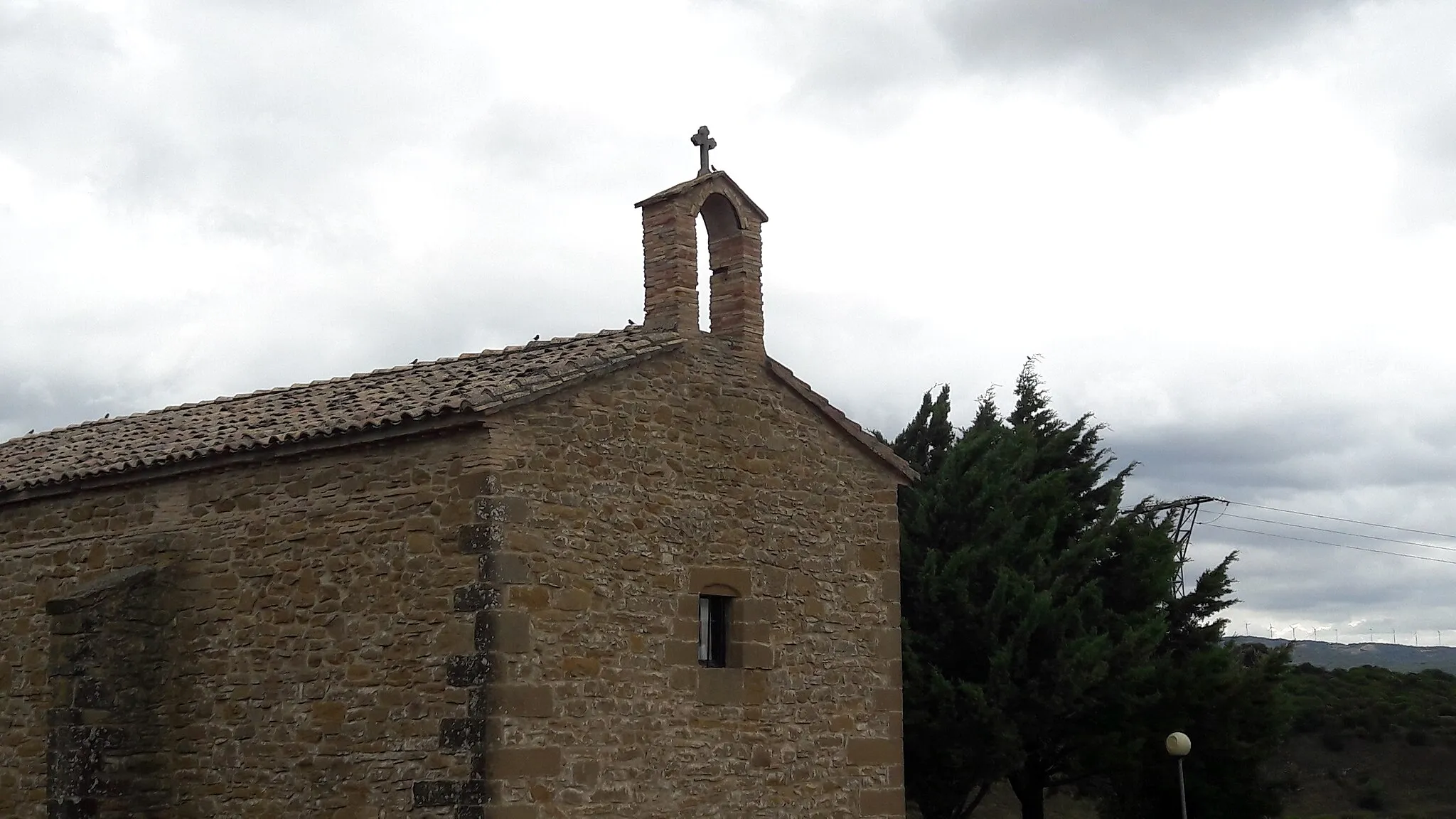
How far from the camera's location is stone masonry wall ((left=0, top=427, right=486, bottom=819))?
10961 mm

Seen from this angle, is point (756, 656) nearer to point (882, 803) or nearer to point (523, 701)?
point (882, 803)

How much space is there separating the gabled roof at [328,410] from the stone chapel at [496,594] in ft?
0.19

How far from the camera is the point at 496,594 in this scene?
10.7 metres

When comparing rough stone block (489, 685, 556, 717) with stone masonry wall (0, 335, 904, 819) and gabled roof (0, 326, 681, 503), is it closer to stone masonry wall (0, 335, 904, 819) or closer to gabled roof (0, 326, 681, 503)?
stone masonry wall (0, 335, 904, 819)

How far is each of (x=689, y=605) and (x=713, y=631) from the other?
52cm

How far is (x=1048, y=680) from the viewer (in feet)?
63.2

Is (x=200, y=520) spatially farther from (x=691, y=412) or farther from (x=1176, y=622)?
(x=1176, y=622)

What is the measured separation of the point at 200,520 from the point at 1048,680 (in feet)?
37.2

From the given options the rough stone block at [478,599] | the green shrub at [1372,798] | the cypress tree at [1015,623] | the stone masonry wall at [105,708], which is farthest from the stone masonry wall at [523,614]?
the green shrub at [1372,798]

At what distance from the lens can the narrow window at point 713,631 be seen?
12484 mm

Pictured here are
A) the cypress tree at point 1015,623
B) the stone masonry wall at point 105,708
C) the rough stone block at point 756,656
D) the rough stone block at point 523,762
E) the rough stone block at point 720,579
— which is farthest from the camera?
the cypress tree at point 1015,623

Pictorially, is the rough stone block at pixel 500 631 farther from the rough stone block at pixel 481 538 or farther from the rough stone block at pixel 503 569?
the rough stone block at pixel 481 538

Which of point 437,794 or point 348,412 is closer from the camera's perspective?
point 437,794

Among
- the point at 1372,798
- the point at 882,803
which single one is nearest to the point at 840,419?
the point at 882,803
